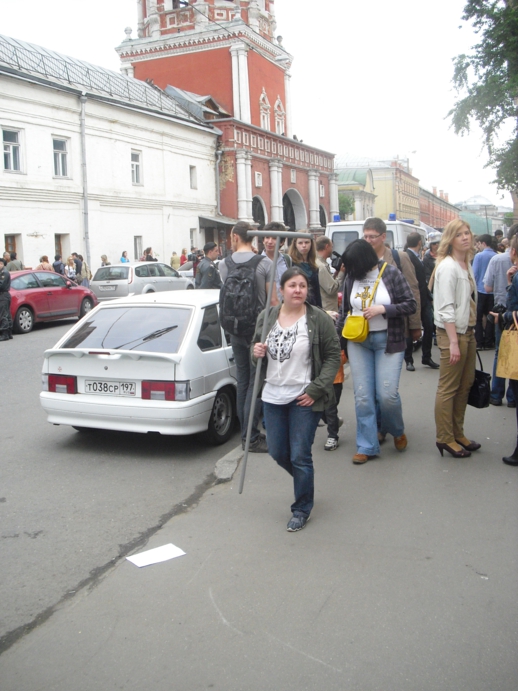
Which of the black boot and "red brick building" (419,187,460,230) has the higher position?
"red brick building" (419,187,460,230)

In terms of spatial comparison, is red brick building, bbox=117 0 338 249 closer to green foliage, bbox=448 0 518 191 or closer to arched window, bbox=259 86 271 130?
arched window, bbox=259 86 271 130

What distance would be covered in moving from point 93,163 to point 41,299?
15238 millimetres

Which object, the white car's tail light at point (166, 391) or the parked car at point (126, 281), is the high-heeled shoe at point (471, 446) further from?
the parked car at point (126, 281)

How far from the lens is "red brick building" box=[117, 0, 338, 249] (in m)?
43.5

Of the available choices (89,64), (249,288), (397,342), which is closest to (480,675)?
(397,342)

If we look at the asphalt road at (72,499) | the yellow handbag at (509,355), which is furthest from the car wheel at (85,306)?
the yellow handbag at (509,355)

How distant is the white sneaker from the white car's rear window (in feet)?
5.26

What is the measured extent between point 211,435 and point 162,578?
284 centimetres

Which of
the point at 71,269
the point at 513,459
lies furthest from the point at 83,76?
the point at 513,459

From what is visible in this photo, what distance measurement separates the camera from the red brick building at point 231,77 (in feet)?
143

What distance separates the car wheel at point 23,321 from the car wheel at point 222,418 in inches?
471

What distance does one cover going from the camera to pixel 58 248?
3053 cm

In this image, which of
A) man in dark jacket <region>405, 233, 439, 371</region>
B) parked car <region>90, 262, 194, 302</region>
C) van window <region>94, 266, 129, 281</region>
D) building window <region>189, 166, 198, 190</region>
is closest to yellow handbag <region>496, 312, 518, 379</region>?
man in dark jacket <region>405, 233, 439, 371</region>

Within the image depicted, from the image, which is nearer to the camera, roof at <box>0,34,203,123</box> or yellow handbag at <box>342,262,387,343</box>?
yellow handbag at <box>342,262,387,343</box>
